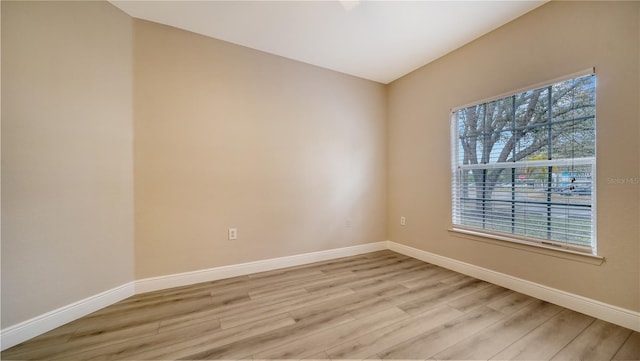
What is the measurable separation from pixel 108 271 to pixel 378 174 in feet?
10.6

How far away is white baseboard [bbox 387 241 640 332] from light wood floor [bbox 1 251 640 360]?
6 cm

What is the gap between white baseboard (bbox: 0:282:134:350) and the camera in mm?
1465

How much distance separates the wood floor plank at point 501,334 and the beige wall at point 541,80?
295 mm

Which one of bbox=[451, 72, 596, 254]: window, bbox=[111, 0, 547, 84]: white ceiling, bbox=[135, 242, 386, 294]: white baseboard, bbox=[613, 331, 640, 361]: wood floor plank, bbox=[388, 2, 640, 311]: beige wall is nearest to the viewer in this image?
bbox=[613, 331, 640, 361]: wood floor plank

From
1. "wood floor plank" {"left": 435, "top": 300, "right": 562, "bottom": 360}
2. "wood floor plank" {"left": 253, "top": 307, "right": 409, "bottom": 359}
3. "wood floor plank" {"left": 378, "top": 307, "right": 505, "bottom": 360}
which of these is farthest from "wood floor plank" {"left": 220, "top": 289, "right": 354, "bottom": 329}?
"wood floor plank" {"left": 435, "top": 300, "right": 562, "bottom": 360}

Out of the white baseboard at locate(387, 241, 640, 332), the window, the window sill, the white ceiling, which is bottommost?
the white baseboard at locate(387, 241, 640, 332)

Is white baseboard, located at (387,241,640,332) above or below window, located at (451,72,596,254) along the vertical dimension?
below

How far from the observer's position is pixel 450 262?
273 centimetres

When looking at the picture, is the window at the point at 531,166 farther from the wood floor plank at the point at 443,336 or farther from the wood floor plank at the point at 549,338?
the wood floor plank at the point at 443,336

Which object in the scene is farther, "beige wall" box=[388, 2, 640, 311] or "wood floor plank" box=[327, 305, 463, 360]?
"beige wall" box=[388, 2, 640, 311]

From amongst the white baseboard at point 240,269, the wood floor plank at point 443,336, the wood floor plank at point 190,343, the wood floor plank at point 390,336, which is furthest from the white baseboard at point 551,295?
the wood floor plank at point 190,343

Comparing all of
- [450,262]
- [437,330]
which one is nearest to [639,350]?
[437,330]

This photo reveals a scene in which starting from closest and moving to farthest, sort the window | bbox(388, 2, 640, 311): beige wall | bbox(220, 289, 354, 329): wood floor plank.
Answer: bbox(388, 2, 640, 311): beige wall < bbox(220, 289, 354, 329): wood floor plank < the window

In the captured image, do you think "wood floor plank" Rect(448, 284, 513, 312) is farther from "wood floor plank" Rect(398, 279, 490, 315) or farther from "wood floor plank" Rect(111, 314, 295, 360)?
"wood floor plank" Rect(111, 314, 295, 360)
